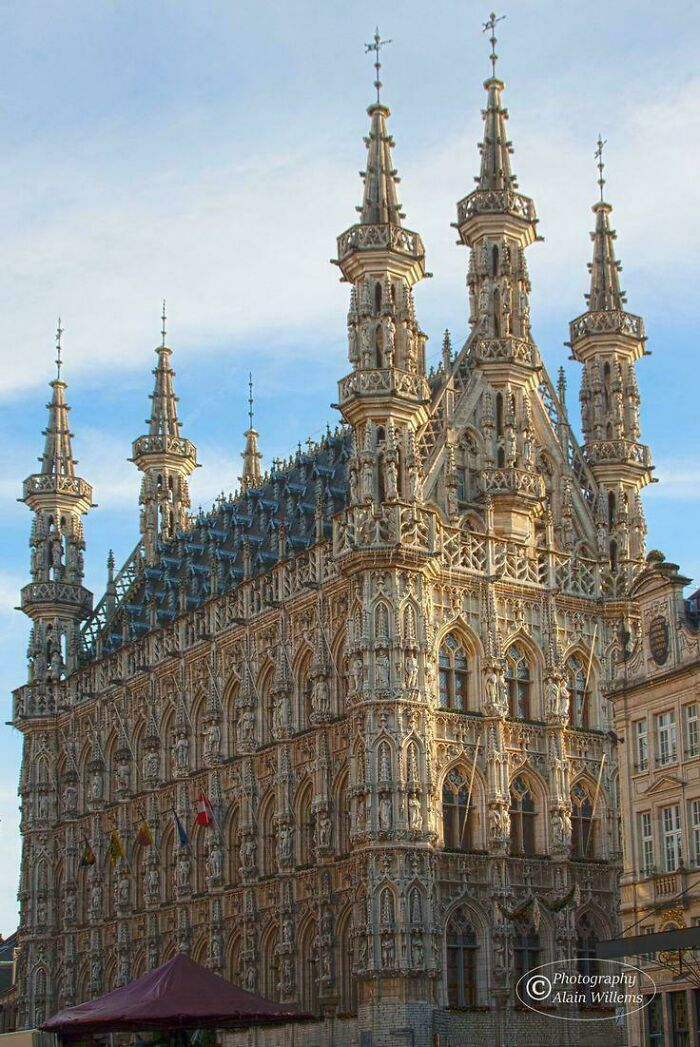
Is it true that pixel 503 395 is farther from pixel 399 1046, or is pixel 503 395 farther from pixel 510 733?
pixel 399 1046

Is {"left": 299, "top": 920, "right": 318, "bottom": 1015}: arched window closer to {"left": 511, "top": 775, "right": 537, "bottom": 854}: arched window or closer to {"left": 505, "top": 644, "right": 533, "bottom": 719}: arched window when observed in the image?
{"left": 511, "top": 775, "right": 537, "bottom": 854}: arched window

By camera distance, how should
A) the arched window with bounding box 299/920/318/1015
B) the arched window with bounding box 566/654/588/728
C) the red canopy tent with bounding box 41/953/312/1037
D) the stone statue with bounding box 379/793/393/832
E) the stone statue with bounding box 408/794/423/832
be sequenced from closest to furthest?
the red canopy tent with bounding box 41/953/312/1037 < the stone statue with bounding box 379/793/393/832 < the stone statue with bounding box 408/794/423/832 < the arched window with bounding box 299/920/318/1015 < the arched window with bounding box 566/654/588/728

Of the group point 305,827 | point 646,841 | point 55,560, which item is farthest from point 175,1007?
point 55,560

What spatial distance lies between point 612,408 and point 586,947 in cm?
2085

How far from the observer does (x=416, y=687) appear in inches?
2366

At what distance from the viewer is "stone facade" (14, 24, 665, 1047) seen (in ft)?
195

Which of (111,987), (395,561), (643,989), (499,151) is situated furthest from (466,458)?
(111,987)

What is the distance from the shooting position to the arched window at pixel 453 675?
6250 centimetres

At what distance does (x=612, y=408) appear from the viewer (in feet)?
233

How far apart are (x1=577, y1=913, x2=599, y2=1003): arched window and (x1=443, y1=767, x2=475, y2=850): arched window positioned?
530 cm

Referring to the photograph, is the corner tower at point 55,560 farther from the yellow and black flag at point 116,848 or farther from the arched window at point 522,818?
the arched window at point 522,818

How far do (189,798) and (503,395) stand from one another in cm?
2076
